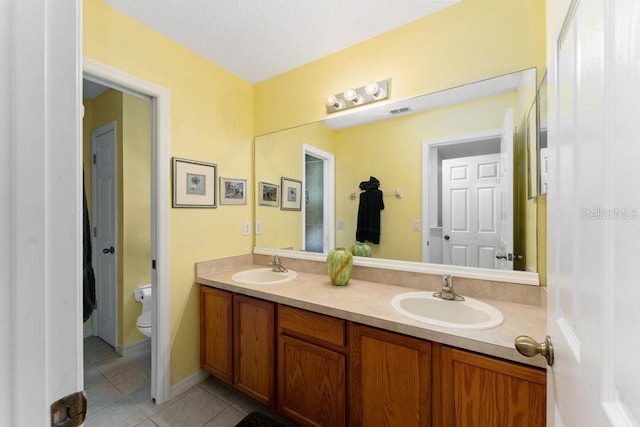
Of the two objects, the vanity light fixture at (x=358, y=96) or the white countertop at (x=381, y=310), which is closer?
the white countertop at (x=381, y=310)

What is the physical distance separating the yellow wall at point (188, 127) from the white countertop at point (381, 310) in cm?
25

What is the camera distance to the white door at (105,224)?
2393mm

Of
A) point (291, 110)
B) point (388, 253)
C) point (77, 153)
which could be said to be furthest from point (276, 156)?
point (77, 153)

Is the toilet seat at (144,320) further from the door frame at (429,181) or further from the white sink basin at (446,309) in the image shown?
the door frame at (429,181)

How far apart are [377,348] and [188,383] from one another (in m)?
1.55

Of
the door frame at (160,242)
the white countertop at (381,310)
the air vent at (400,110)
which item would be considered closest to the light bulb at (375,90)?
the air vent at (400,110)

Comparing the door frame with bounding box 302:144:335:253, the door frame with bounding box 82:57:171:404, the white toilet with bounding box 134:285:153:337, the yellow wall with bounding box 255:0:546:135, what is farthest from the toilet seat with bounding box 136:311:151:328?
the yellow wall with bounding box 255:0:546:135

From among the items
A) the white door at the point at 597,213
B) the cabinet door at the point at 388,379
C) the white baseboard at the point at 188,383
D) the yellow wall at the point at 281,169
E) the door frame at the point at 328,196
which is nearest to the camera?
the white door at the point at 597,213

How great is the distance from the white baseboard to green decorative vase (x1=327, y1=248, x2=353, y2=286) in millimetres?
1280

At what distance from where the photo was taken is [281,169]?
2.31 meters

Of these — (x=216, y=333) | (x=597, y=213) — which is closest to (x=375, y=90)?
(x=597, y=213)

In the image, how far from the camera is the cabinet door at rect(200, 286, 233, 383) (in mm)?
1751

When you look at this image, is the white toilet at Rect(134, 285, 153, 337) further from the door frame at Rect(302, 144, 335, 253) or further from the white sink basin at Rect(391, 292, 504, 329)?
the white sink basin at Rect(391, 292, 504, 329)

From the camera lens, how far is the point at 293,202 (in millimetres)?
2275
